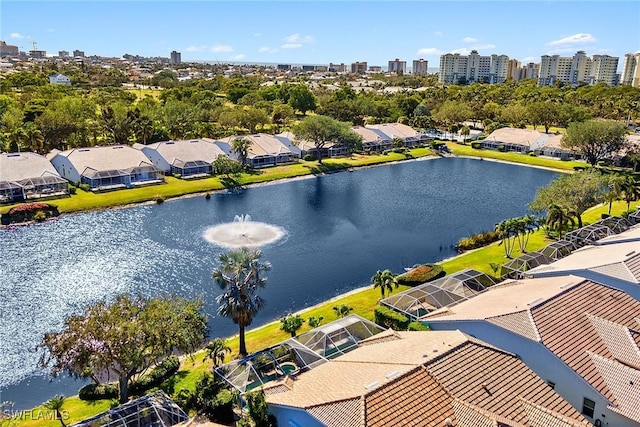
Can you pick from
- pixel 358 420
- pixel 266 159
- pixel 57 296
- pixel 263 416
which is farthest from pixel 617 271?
pixel 266 159

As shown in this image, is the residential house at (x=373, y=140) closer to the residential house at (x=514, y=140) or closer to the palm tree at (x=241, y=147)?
the residential house at (x=514, y=140)

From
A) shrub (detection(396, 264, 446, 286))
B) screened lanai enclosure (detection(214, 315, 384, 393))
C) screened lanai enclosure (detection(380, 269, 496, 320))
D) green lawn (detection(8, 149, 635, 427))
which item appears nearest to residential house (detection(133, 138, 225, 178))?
green lawn (detection(8, 149, 635, 427))

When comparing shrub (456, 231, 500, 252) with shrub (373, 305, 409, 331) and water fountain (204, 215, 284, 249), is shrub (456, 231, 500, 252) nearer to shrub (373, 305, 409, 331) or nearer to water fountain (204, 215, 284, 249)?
water fountain (204, 215, 284, 249)

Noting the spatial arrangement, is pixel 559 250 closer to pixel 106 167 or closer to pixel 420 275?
pixel 420 275

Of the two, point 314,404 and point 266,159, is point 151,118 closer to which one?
point 266,159

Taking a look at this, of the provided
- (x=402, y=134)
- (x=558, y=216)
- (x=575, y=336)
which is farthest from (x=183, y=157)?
(x=575, y=336)

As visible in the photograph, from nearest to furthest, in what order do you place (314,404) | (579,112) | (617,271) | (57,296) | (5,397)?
1. (314,404)
2. (5,397)
3. (617,271)
4. (57,296)
5. (579,112)
